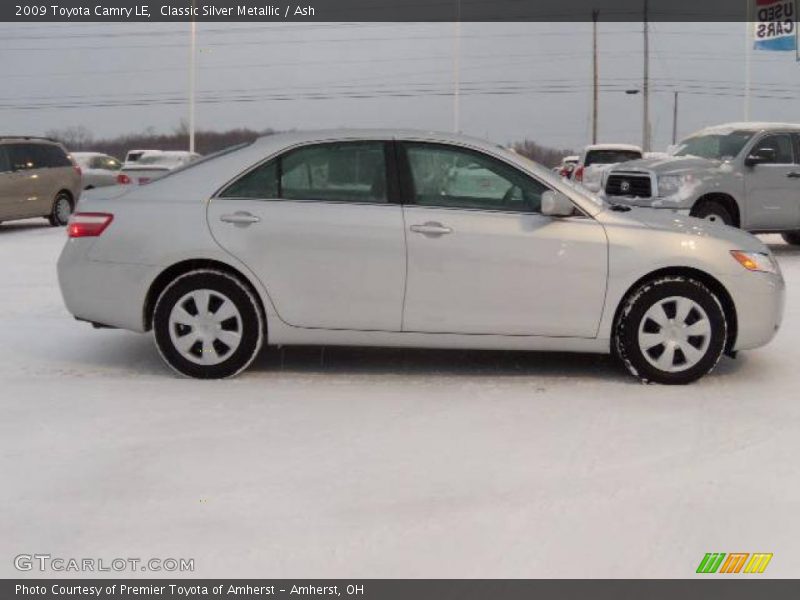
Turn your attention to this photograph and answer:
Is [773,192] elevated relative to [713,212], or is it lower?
elevated

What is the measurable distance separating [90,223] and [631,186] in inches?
360

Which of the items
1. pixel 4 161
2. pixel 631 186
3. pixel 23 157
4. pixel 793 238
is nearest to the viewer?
pixel 631 186

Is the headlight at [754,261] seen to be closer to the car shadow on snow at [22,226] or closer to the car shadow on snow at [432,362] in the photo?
the car shadow on snow at [432,362]

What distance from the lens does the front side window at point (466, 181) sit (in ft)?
19.6

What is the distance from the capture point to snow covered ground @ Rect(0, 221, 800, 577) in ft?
11.6

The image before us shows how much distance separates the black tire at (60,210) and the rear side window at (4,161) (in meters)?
1.34

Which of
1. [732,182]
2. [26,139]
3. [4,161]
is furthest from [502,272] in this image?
[26,139]

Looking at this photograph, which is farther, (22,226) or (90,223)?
(22,226)

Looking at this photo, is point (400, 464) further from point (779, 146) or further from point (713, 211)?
point (779, 146)

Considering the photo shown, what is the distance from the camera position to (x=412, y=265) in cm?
585

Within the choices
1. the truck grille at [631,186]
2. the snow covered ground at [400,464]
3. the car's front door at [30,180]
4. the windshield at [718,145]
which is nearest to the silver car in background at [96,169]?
the car's front door at [30,180]

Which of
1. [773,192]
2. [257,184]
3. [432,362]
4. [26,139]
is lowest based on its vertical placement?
[432,362]

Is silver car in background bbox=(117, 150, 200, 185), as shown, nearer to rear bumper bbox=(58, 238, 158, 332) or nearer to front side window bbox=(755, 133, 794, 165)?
front side window bbox=(755, 133, 794, 165)
